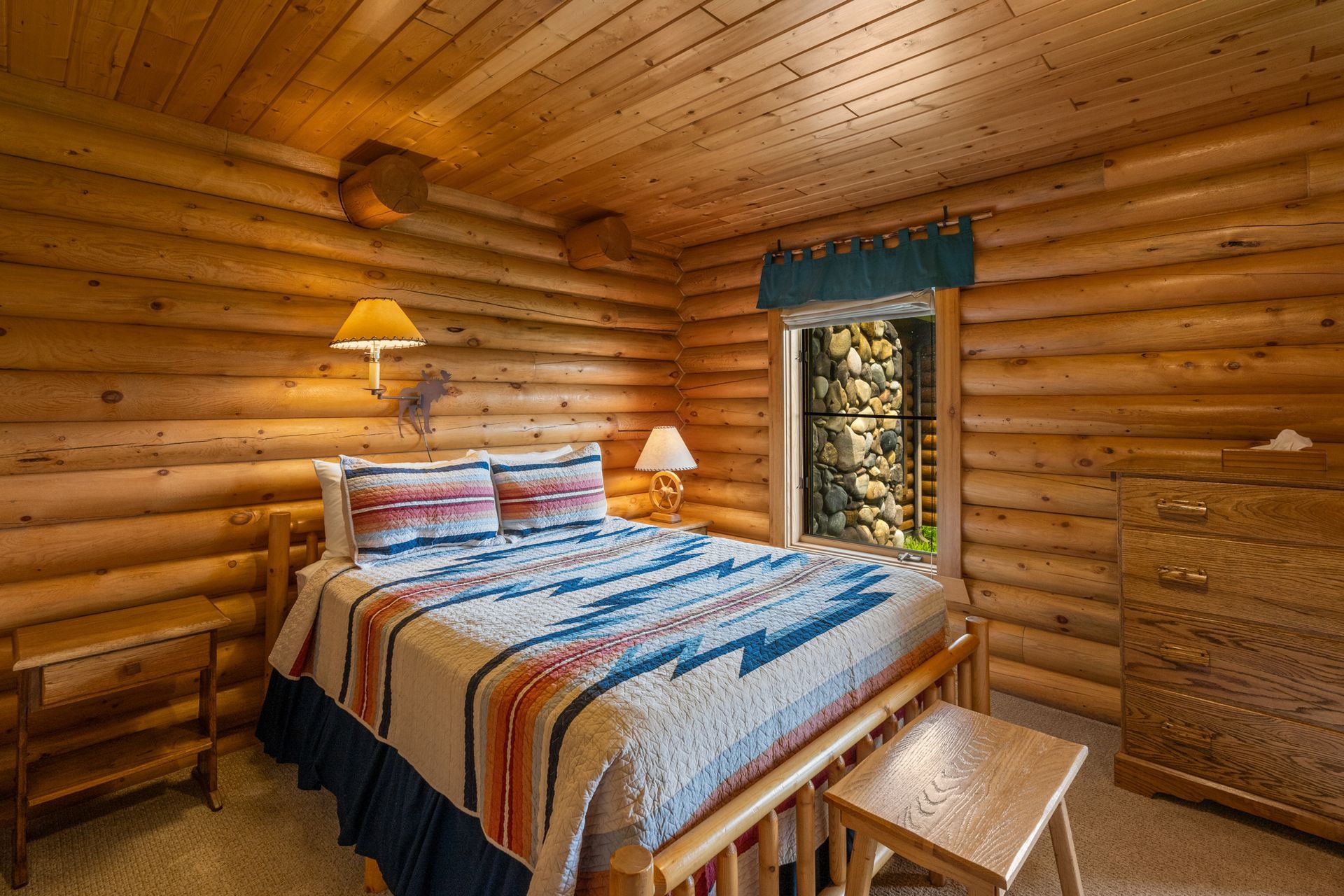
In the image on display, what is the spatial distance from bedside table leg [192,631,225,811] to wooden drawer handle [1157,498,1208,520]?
3.24 meters

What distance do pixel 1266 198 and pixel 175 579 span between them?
4365mm

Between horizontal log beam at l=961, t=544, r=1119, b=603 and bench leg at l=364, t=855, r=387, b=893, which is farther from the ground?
horizontal log beam at l=961, t=544, r=1119, b=603


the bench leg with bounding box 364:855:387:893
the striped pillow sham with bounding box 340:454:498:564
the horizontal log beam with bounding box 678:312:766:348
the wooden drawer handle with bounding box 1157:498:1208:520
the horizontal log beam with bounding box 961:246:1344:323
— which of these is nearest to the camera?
the bench leg with bounding box 364:855:387:893

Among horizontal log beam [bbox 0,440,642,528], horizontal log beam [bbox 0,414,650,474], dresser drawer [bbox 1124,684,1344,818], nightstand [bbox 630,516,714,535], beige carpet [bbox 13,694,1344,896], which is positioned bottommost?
beige carpet [bbox 13,694,1344,896]

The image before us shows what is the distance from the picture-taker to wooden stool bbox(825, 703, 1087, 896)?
1268 mm

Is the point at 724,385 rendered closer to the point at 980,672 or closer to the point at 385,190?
the point at 385,190

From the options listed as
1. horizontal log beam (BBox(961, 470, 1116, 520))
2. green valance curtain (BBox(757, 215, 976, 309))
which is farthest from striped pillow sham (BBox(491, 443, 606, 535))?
horizontal log beam (BBox(961, 470, 1116, 520))

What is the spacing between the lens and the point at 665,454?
12.7 ft

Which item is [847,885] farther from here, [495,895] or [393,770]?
[393,770]

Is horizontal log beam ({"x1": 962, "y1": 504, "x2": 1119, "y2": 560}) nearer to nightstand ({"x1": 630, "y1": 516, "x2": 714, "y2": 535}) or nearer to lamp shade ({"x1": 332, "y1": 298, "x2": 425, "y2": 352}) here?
nightstand ({"x1": 630, "y1": 516, "x2": 714, "y2": 535})

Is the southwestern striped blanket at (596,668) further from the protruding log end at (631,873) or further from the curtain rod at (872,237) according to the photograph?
the curtain rod at (872,237)

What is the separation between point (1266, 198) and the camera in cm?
245

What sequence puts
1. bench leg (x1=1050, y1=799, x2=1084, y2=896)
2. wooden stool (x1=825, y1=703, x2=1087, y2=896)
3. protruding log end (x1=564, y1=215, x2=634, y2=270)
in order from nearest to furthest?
wooden stool (x1=825, y1=703, x2=1087, y2=896) → bench leg (x1=1050, y1=799, x2=1084, y2=896) → protruding log end (x1=564, y1=215, x2=634, y2=270)

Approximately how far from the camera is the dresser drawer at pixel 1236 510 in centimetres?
195
